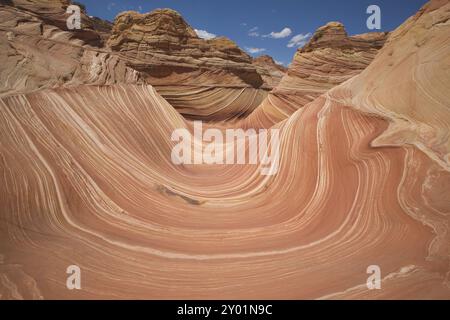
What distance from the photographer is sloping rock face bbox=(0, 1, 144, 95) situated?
3830 millimetres

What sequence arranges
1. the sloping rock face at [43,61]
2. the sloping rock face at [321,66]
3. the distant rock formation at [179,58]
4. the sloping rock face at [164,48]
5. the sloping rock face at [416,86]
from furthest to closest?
the sloping rock face at [164,48]
the distant rock formation at [179,58]
the sloping rock face at [321,66]
the sloping rock face at [43,61]
the sloping rock face at [416,86]

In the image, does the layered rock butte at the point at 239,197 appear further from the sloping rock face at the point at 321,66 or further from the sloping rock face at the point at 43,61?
the sloping rock face at the point at 321,66

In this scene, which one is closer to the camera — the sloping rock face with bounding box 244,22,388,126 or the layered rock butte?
the layered rock butte

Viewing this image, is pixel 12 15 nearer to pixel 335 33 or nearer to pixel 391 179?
pixel 391 179

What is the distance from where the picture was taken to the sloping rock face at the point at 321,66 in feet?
36.0

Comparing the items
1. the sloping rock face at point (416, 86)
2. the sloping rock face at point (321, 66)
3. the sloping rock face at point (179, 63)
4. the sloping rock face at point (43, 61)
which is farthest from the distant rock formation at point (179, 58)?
the sloping rock face at point (416, 86)

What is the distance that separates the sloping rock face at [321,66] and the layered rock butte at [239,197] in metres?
6.27

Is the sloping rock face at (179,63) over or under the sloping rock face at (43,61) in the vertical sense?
over

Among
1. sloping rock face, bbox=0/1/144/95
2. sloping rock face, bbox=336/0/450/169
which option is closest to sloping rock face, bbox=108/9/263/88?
sloping rock face, bbox=0/1/144/95

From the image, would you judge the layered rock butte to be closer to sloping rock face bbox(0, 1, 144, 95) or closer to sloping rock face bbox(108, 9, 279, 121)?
sloping rock face bbox(0, 1, 144, 95)

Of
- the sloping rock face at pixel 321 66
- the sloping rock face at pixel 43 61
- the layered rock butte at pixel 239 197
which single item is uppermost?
the sloping rock face at pixel 321 66

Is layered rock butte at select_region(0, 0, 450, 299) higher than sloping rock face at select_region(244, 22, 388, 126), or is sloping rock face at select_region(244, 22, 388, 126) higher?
sloping rock face at select_region(244, 22, 388, 126)

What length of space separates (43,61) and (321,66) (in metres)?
9.94

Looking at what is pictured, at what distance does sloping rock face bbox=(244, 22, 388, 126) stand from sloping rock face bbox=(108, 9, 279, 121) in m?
2.88
